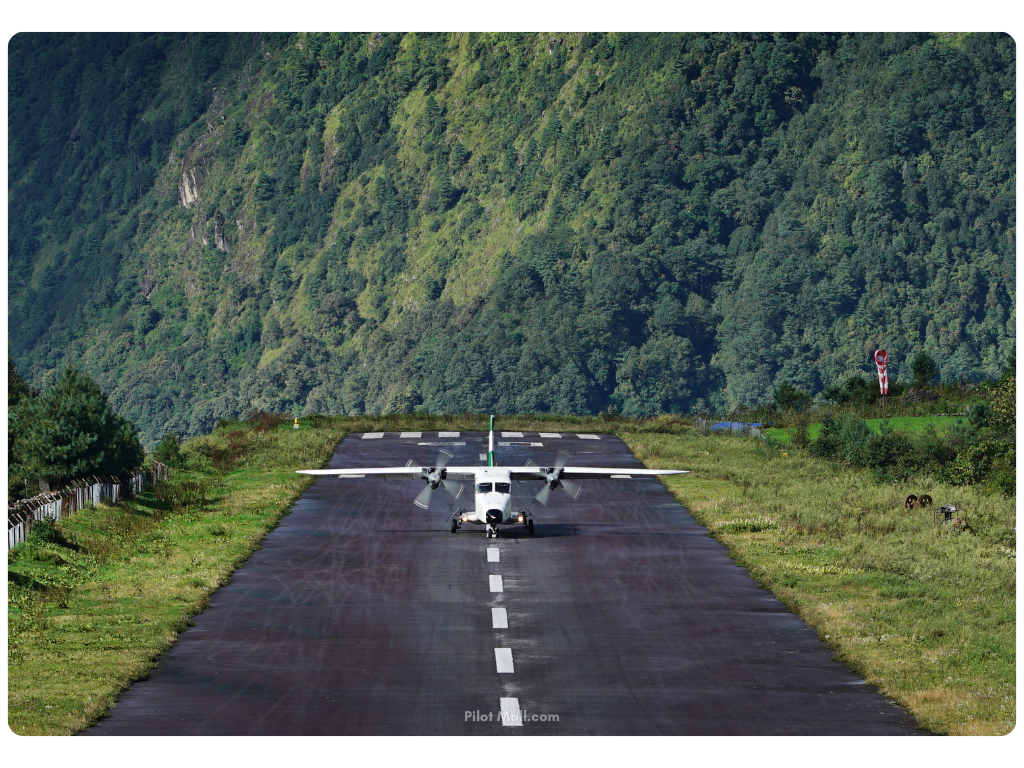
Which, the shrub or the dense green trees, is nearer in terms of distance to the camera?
the dense green trees

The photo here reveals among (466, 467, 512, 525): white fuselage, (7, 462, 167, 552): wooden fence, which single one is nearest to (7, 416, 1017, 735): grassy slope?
(7, 462, 167, 552): wooden fence

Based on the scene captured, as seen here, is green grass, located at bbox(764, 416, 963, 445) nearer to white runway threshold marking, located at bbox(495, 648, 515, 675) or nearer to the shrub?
the shrub

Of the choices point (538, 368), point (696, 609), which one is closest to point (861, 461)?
point (696, 609)

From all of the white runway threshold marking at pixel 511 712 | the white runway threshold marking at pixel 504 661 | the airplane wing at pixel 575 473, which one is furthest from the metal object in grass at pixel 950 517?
the white runway threshold marking at pixel 511 712

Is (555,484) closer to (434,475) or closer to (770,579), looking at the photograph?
(434,475)

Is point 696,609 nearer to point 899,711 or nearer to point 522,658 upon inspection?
point 522,658

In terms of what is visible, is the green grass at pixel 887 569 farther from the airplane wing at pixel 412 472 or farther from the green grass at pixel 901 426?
the green grass at pixel 901 426
